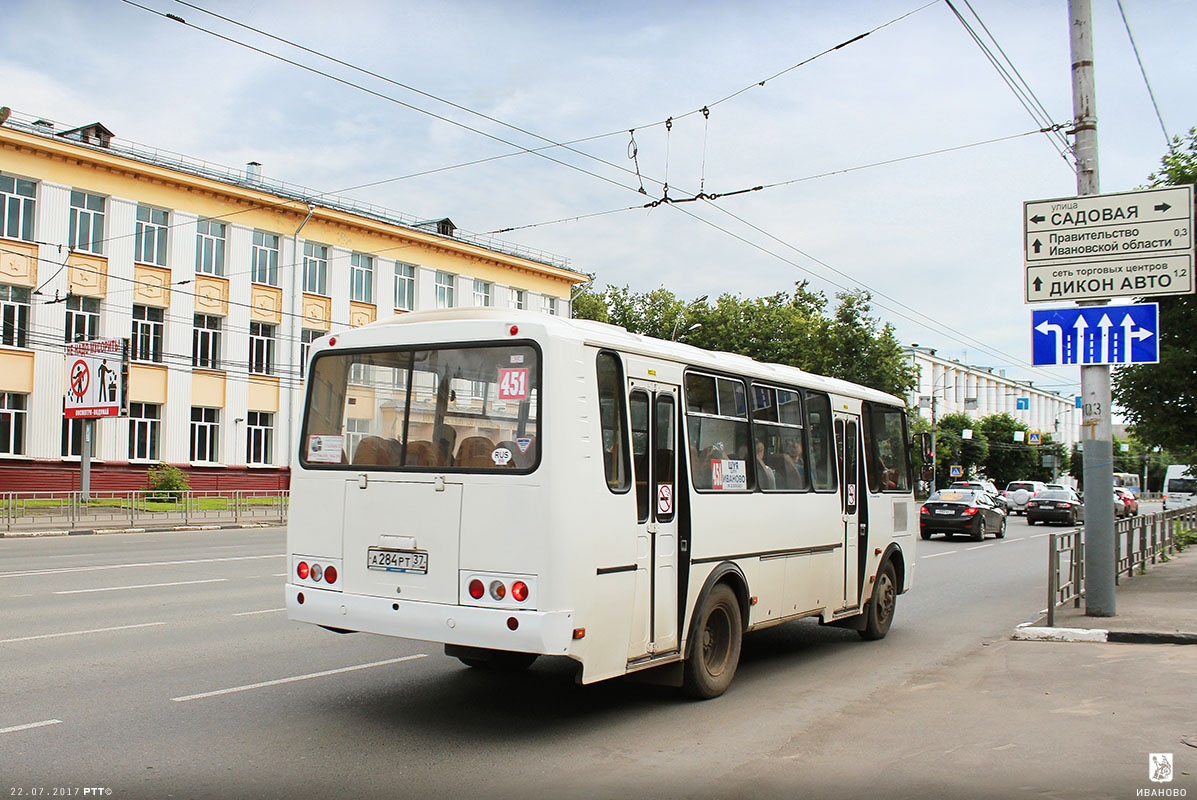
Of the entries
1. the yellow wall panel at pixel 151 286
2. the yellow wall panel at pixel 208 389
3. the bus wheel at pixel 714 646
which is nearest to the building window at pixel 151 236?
the yellow wall panel at pixel 151 286

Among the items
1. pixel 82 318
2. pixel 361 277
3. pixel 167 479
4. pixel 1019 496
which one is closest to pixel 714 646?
pixel 167 479

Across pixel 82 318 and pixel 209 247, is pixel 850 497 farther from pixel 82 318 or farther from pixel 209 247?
pixel 209 247

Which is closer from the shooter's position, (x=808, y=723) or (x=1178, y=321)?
(x=808, y=723)

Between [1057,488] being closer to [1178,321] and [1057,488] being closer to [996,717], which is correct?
[1178,321]

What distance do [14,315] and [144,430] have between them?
6016mm

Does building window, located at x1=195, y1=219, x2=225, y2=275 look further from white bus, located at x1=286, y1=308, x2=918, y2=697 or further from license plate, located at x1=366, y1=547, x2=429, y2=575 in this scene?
license plate, located at x1=366, y1=547, x2=429, y2=575

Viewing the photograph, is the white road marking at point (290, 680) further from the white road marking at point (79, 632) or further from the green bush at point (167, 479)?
the green bush at point (167, 479)

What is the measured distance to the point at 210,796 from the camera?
213 inches

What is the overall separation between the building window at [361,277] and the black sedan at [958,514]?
27026 millimetres

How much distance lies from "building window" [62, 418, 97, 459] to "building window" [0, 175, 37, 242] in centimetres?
632

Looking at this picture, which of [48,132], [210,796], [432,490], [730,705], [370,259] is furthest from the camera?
[370,259]

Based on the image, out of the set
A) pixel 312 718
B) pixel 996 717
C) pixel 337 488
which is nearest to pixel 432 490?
pixel 337 488

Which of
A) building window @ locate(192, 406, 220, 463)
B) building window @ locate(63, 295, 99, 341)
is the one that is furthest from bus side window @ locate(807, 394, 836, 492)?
building window @ locate(192, 406, 220, 463)

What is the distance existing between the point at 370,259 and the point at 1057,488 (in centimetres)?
3102
